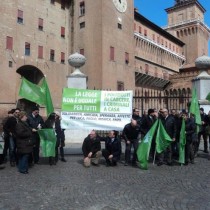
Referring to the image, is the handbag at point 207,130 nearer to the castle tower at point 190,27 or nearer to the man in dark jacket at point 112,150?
the man in dark jacket at point 112,150

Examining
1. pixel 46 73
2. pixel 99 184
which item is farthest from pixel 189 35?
pixel 99 184

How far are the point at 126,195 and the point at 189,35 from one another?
65.0 m

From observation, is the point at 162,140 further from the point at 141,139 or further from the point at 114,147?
the point at 114,147

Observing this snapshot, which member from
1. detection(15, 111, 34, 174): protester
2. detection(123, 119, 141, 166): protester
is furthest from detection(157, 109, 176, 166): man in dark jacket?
detection(15, 111, 34, 174): protester

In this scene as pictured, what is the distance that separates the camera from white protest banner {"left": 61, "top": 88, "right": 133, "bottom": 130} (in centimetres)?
1027

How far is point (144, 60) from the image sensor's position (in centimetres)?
5025

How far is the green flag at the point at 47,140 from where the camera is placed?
939 cm

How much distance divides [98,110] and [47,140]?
6.34ft

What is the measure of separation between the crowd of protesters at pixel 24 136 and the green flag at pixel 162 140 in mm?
2945

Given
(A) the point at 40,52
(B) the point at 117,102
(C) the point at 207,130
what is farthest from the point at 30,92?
(A) the point at 40,52

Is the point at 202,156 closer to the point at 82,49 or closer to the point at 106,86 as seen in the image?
the point at 106,86

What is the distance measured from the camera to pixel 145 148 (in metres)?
9.07

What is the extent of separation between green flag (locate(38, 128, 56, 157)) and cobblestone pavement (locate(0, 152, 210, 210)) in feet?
1.57

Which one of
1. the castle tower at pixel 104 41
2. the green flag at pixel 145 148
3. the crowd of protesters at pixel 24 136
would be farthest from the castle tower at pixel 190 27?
the crowd of protesters at pixel 24 136
